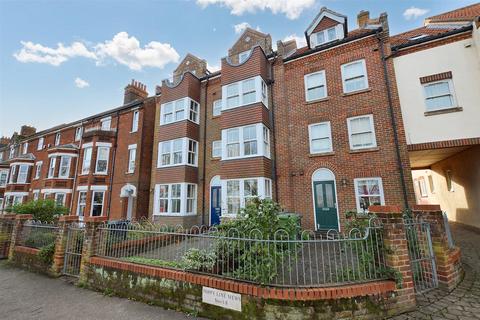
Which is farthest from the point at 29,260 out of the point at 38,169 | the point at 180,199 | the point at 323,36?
the point at 38,169

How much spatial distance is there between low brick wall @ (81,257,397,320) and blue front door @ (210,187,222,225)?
342 inches

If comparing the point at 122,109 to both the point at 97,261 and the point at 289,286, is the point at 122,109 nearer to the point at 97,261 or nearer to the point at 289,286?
the point at 97,261

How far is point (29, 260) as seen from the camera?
7719 mm

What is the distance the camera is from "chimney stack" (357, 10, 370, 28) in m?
14.0

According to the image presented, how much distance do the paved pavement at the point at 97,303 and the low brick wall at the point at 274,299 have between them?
0.88 ft

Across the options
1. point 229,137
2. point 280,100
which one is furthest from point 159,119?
point 280,100

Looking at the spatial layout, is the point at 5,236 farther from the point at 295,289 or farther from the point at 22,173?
the point at 22,173

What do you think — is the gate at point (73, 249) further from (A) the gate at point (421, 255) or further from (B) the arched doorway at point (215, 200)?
(A) the gate at point (421, 255)

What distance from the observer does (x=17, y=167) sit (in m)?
23.7

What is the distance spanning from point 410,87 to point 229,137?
29.7ft

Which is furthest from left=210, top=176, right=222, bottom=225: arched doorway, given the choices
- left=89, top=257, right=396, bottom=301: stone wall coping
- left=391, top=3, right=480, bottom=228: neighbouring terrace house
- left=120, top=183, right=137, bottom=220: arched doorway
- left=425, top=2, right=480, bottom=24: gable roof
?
left=425, top=2, right=480, bottom=24: gable roof

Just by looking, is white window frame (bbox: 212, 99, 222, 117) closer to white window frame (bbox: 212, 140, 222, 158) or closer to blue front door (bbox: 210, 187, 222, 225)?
white window frame (bbox: 212, 140, 222, 158)

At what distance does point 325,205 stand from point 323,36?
9.71m

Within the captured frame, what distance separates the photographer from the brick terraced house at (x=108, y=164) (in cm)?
1681
